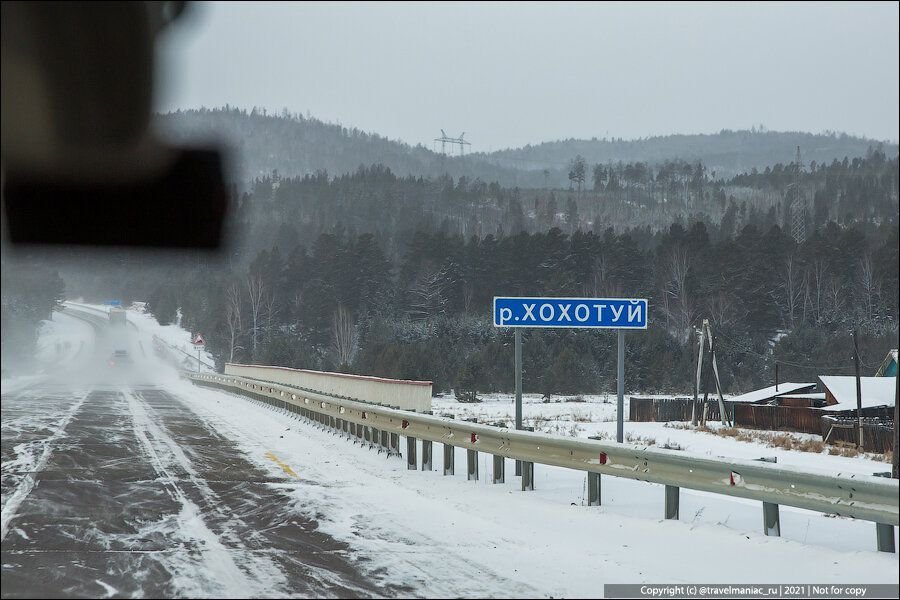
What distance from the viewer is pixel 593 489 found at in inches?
437

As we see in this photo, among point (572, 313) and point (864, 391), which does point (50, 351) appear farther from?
point (864, 391)

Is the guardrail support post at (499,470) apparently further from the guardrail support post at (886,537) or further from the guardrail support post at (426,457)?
the guardrail support post at (886,537)

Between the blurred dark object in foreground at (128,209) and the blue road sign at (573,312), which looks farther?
the blue road sign at (573,312)

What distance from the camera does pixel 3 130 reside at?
5297 mm

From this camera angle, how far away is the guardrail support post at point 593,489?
11.1 meters

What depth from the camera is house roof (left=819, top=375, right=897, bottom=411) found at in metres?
45.7

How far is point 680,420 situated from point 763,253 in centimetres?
1197

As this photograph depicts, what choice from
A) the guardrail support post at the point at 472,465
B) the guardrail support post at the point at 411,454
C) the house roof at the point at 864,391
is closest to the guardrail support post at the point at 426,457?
the guardrail support post at the point at 411,454

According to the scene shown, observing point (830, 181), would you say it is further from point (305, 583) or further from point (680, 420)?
point (680, 420)

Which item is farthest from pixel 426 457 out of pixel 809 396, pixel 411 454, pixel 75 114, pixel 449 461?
pixel 809 396

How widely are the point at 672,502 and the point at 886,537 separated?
262cm

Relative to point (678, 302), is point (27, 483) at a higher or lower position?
lower

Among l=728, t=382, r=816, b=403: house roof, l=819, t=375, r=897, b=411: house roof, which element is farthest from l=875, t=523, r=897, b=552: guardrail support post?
l=728, t=382, r=816, b=403: house roof

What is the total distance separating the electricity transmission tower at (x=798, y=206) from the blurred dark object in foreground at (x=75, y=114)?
7.02 meters
